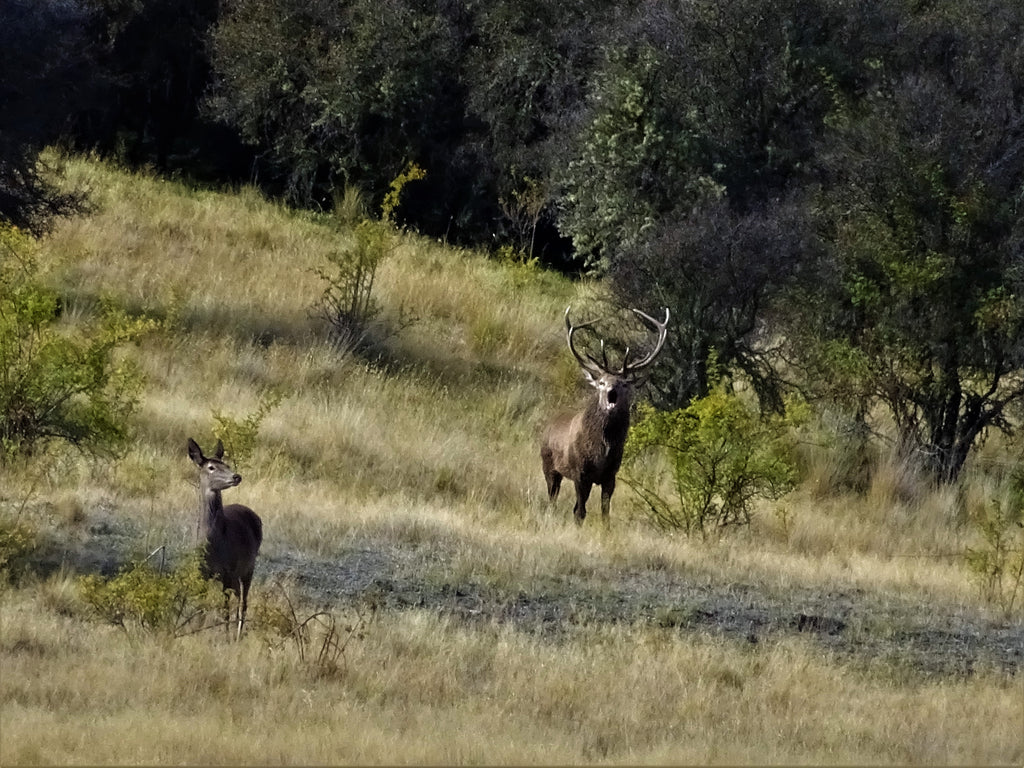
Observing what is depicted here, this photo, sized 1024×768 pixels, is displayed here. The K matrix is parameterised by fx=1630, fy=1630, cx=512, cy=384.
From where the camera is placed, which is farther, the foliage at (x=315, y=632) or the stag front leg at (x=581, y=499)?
the stag front leg at (x=581, y=499)

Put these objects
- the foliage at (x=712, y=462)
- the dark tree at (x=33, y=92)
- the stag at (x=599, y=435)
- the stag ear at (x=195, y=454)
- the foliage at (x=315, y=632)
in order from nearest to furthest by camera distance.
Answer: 1. the foliage at (x=315, y=632)
2. the stag ear at (x=195, y=454)
3. the stag at (x=599, y=435)
4. the foliage at (x=712, y=462)
5. the dark tree at (x=33, y=92)

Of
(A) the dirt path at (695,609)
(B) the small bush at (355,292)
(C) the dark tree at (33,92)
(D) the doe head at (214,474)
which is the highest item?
(C) the dark tree at (33,92)

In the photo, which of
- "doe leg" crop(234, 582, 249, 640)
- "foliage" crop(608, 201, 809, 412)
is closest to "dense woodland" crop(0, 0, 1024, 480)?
"foliage" crop(608, 201, 809, 412)

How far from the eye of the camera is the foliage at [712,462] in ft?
49.1

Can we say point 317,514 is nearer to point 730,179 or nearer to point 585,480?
point 585,480

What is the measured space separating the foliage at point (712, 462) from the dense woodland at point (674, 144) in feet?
9.86

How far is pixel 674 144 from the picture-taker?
90.6ft

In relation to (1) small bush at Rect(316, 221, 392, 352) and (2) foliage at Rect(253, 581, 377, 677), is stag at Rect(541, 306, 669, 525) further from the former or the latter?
(1) small bush at Rect(316, 221, 392, 352)

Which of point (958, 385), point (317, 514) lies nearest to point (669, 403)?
point (958, 385)

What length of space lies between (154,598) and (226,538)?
0.79 meters

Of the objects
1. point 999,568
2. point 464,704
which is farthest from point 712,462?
point 464,704

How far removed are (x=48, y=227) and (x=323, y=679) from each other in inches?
630

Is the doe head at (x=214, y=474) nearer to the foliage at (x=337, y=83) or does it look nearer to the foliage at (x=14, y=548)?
the foliage at (x=14, y=548)

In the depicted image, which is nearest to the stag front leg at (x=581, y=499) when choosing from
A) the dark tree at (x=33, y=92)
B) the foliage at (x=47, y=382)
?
the foliage at (x=47, y=382)
